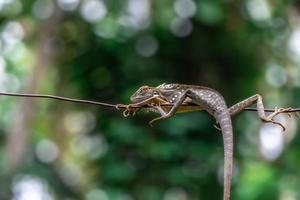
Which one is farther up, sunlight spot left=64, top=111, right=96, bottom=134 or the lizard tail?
sunlight spot left=64, top=111, right=96, bottom=134

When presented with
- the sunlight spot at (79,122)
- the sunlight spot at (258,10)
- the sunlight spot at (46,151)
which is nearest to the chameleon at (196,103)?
the sunlight spot at (79,122)

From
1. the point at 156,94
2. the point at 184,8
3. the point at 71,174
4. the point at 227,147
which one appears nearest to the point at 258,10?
the point at 184,8

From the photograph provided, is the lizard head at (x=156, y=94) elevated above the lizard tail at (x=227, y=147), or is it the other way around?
the lizard head at (x=156, y=94)

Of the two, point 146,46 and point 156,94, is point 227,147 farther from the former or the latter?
point 146,46

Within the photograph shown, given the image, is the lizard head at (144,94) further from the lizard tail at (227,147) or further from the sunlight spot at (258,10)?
the sunlight spot at (258,10)

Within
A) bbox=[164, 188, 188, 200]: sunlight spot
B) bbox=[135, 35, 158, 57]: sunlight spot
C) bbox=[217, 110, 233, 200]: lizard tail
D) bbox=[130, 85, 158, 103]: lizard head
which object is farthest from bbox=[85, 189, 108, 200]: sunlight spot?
bbox=[217, 110, 233, 200]: lizard tail

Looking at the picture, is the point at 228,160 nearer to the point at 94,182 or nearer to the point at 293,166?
the point at 293,166

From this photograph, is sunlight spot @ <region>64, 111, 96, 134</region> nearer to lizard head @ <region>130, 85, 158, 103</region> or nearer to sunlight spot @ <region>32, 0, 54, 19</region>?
sunlight spot @ <region>32, 0, 54, 19</region>
